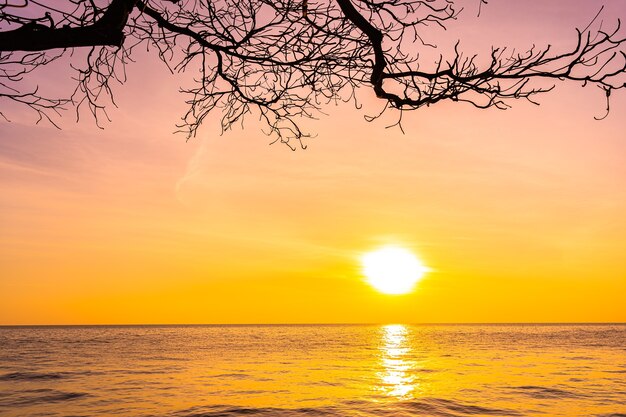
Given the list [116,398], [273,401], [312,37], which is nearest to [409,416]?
[273,401]

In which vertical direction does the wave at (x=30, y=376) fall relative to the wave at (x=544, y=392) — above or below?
below

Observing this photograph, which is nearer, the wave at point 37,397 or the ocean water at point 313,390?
the ocean water at point 313,390

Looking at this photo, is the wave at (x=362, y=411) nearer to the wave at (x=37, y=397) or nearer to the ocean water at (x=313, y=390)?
the ocean water at (x=313, y=390)

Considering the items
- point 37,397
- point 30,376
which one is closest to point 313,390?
point 37,397

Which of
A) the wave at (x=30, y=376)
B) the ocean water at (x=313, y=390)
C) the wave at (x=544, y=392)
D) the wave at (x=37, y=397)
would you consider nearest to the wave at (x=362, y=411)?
the ocean water at (x=313, y=390)

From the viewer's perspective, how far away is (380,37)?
313cm

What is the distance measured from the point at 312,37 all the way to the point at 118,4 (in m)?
1.16

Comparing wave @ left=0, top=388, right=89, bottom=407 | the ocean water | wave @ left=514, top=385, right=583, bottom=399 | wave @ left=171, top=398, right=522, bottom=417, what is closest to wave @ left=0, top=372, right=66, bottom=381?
the ocean water

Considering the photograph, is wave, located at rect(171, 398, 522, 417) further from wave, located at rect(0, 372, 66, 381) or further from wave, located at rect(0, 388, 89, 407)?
wave, located at rect(0, 372, 66, 381)

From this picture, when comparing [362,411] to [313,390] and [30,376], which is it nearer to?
[313,390]

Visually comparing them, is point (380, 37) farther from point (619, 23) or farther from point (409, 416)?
point (409, 416)

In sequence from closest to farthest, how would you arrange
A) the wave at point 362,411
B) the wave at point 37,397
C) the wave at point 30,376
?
1. the wave at point 362,411
2. the wave at point 37,397
3. the wave at point 30,376

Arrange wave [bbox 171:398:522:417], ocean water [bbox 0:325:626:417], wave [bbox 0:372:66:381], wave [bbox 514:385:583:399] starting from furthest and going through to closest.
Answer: wave [bbox 0:372:66:381] < wave [bbox 514:385:583:399] < ocean water [bbox 0:325:626:417] < wave [bbox 171:398:522:417]

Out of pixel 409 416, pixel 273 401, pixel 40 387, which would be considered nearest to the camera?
pixel 409 416
